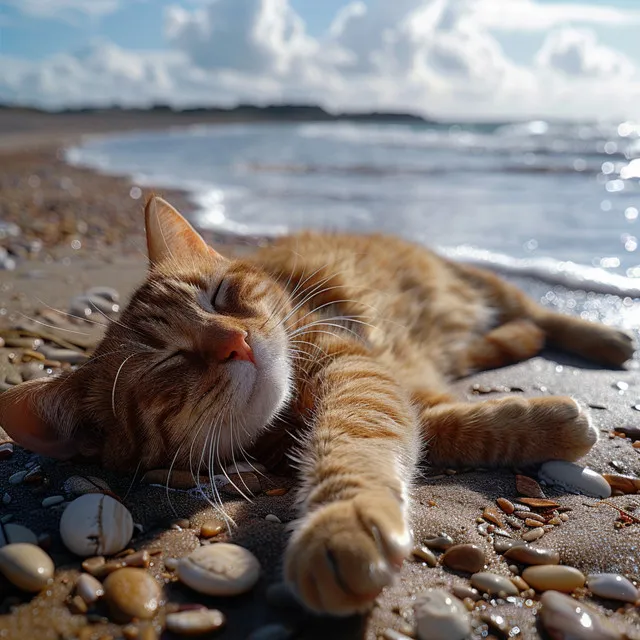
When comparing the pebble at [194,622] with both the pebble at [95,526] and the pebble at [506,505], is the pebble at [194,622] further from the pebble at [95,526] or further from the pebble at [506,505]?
the pebble at [506,505]

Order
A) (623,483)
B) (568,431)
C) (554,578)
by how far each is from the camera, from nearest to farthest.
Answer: (554,578) → (623,483) → (568,431)

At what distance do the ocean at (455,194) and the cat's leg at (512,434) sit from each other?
2606 millimetres

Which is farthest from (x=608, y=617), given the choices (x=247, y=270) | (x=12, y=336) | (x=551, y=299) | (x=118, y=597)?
(x=551, y=299)

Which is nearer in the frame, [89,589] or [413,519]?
[89,589]

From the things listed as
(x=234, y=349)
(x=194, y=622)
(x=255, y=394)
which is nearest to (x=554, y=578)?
(x=194, y=622)

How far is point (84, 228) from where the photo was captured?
6.82 meters

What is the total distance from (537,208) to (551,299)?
3.91 metres

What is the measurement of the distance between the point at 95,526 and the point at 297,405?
3.16 feet

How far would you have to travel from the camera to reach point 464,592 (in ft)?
5.27

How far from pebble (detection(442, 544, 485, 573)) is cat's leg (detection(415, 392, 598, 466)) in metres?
0.69

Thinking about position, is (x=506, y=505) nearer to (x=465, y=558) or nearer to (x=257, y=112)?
(x=465, y=558)

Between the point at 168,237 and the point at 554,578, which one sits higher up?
the point at 168,237

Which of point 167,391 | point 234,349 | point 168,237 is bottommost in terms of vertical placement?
point 167,391

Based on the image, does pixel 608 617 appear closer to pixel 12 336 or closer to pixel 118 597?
pixel 118 597
